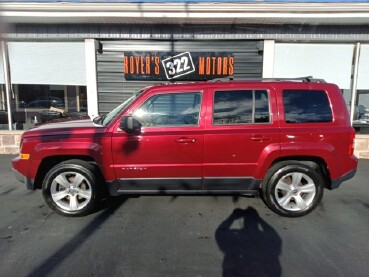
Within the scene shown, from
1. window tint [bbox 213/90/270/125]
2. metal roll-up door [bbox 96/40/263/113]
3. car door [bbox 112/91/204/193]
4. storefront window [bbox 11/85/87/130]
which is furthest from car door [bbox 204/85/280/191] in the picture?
storefront window [bbox 11/85/87/130]

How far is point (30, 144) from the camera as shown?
405 centimetres

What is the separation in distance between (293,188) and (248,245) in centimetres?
119

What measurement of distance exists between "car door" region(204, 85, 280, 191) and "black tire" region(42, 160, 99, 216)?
5.18 ft

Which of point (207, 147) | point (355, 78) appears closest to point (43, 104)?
point (207, 147)

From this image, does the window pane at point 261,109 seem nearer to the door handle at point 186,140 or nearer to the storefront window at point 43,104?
the door handle at point 186,140

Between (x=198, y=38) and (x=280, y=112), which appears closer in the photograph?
(x=280, y=112)

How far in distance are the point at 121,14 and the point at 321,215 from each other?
5892mm

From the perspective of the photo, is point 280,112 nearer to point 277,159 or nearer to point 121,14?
point 277,159

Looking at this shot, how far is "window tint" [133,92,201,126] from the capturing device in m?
4.01

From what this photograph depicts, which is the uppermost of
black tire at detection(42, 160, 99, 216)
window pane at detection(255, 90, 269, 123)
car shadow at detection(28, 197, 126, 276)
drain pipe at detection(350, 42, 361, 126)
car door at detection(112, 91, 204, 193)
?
drain pipe at detection(350, 42, 361, 126)

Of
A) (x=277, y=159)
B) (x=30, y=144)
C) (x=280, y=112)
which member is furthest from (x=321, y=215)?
(x=30, y=144)

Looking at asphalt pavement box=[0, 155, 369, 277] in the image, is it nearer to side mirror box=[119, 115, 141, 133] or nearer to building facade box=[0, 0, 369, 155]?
side mirror box=[119, 115, 141, 133]

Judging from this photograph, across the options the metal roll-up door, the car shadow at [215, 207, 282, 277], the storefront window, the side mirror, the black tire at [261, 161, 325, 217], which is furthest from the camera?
the storefront window

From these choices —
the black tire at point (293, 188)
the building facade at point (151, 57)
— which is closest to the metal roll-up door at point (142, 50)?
the building facade at point (151, 57)
